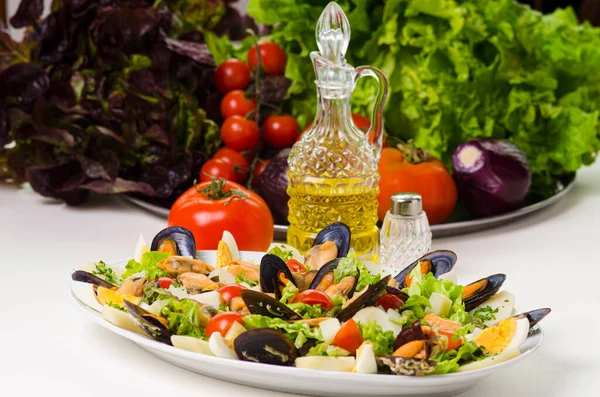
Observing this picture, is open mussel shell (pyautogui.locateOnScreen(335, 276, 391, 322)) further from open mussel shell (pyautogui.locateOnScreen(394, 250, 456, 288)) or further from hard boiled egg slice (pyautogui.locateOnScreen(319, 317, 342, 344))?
open mussel shell (pyautogui.locateOnScreen(394, 250, 456, 288))

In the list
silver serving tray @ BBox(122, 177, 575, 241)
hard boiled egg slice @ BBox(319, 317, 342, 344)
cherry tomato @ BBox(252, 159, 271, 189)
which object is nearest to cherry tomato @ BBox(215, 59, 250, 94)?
cherry tomato @ BBox(252, 159, 271, 189)

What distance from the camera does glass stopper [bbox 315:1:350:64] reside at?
5.90 ft

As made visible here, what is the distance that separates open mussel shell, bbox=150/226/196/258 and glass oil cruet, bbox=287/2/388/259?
0.31 meters

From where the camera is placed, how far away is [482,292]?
1.41 metres

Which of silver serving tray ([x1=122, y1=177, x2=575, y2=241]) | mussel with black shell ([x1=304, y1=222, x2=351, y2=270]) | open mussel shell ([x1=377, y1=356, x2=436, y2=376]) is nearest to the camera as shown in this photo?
open mussel shell ([x1=377, y1=356, x2=436, y2=376])

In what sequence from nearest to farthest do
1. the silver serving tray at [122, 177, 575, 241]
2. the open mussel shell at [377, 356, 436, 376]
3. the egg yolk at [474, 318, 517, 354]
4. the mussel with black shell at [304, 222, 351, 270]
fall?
the open mussel shell at [377, 356, 436, 376] < the egg yolk at [474, 318, 517, 354] < the mussel with black shell at [304, 222, 351, 270] < the silver serving tray at [122, 177, 575, 241]

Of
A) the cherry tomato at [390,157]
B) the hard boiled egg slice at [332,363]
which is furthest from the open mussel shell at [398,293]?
the cherry tomato at [390,157]

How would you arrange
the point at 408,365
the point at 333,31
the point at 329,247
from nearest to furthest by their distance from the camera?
the point at 408,365 < the point at 329,247 < the point at 333,31

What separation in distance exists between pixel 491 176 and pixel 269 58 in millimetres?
716

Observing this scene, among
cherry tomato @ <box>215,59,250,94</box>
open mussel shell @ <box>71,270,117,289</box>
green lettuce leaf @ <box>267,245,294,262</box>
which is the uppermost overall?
cherry tomato @ <box>215,59,250,94</box>

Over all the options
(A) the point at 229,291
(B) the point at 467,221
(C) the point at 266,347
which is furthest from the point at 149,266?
(B) the point at 467,221

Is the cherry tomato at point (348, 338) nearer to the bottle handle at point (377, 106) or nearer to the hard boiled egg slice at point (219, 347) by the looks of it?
the hard boiled egg slice at point (219, 347)

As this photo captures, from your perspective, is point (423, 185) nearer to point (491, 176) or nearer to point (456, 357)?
point (491, 176)

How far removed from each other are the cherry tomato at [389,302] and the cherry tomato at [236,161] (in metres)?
1.07
